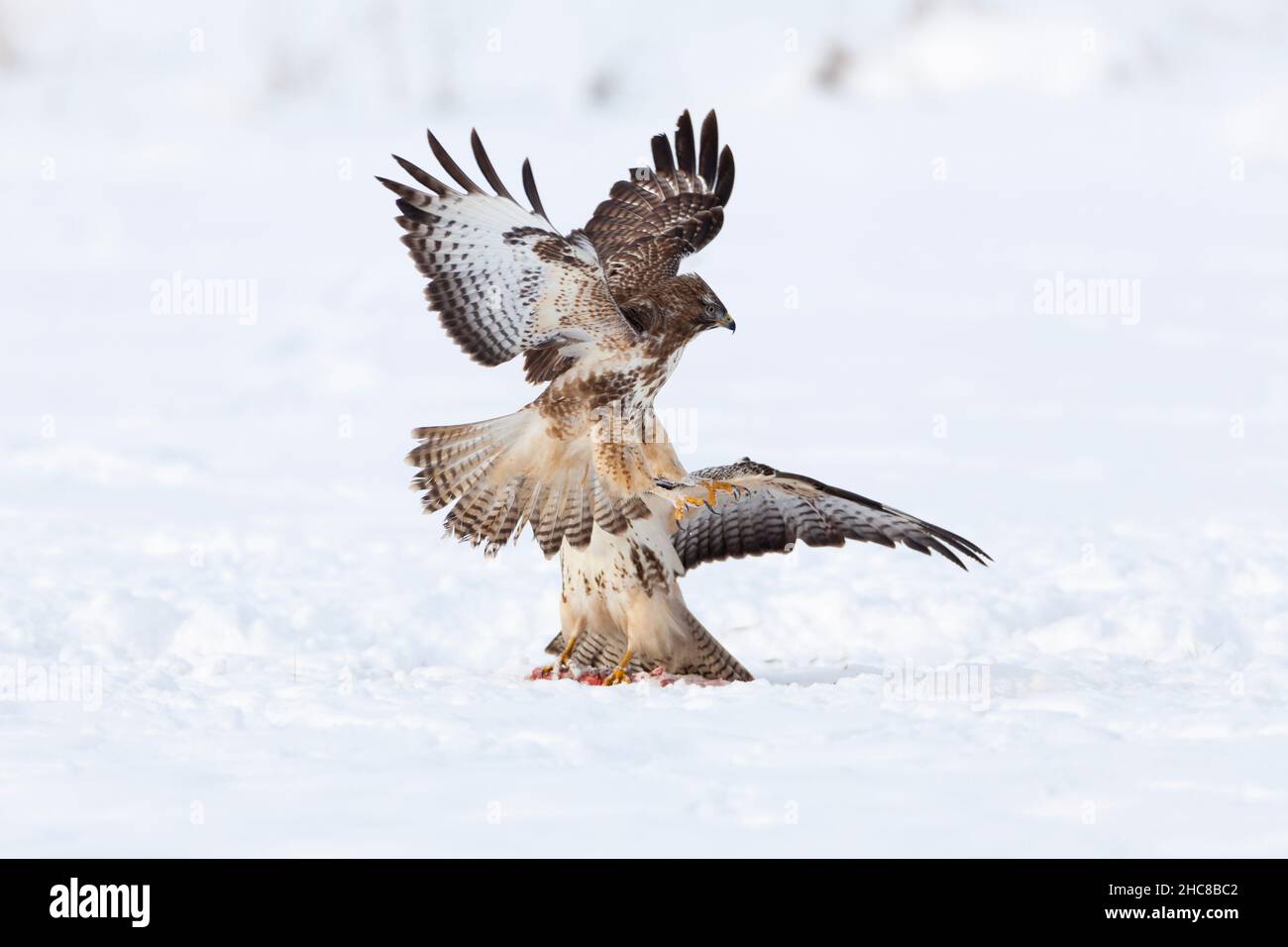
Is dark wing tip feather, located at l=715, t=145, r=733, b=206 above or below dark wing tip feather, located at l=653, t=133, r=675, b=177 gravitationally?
below

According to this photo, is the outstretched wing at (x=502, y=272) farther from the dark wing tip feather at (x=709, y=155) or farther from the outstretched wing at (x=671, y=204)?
the dark wing tip feather at (x=709, y=155)

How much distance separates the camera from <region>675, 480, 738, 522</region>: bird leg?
625 centimetres

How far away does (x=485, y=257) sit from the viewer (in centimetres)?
643

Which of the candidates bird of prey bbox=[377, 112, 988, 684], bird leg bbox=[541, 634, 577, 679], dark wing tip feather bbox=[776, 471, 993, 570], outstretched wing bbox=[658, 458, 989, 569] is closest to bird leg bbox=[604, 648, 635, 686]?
bird of prey bbox=[377, 112, 988, 684]

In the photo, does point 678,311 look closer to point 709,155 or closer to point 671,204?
point 671,204

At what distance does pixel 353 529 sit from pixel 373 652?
3.02 meters

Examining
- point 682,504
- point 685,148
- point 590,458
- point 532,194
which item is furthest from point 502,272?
point 685,148

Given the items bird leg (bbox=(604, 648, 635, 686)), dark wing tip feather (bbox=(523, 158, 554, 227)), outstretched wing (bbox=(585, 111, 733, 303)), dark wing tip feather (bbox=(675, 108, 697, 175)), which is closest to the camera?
dark wing tip feather (bbox=(523, 158, 554, 227))

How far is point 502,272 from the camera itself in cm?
645

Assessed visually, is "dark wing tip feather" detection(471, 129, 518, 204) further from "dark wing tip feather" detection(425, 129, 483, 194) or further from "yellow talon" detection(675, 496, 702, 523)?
"yellow talon" detection(675, 496, 702, 523)

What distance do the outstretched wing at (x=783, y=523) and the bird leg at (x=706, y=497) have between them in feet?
0.10

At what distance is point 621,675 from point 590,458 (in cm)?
90

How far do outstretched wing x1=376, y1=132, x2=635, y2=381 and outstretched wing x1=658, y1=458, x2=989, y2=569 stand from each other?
0.73m

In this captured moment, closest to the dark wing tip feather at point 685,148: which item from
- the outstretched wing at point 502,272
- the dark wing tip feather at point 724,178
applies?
the dark wing tip feather at point 724,178
